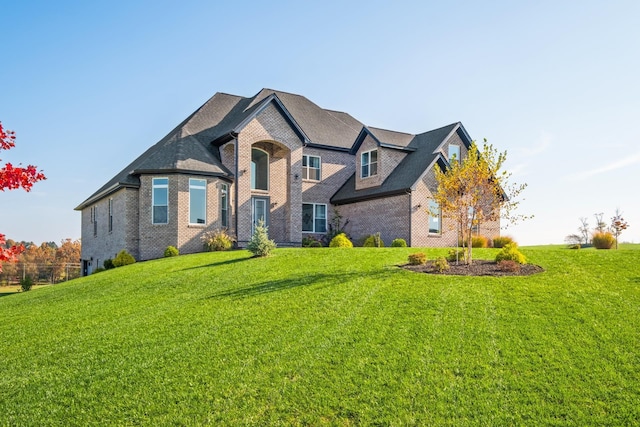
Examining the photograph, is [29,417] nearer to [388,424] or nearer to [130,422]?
[130,422]

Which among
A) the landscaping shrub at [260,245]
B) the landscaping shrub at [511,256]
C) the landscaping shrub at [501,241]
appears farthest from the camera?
the landscaping shrub at [501,241]

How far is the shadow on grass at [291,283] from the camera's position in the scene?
1263cm

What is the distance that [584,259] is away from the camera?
14844 mm

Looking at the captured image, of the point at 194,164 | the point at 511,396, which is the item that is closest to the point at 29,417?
the point at 511,396

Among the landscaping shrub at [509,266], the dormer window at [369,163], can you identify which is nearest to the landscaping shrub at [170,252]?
the dormer window at [369,163]

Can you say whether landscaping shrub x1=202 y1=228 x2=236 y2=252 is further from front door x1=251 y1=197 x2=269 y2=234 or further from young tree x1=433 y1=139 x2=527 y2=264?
young tree x1=433 y1=139 x2=527 y2=264

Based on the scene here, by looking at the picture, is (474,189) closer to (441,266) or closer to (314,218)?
(441,266)

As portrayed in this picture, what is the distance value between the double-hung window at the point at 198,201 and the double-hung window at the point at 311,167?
6.64 meters

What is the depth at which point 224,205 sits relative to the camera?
24.7 meters

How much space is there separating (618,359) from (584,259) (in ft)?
25.0

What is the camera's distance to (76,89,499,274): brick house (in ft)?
77.3

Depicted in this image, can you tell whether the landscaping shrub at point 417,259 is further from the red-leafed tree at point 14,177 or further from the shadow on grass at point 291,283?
the red-leafed tree at point 14,177

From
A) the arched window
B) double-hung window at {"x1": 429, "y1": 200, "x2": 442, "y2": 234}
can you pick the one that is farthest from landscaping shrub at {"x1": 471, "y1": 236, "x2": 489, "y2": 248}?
the arched window

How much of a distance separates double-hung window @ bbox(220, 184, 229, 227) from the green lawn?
10918mm
